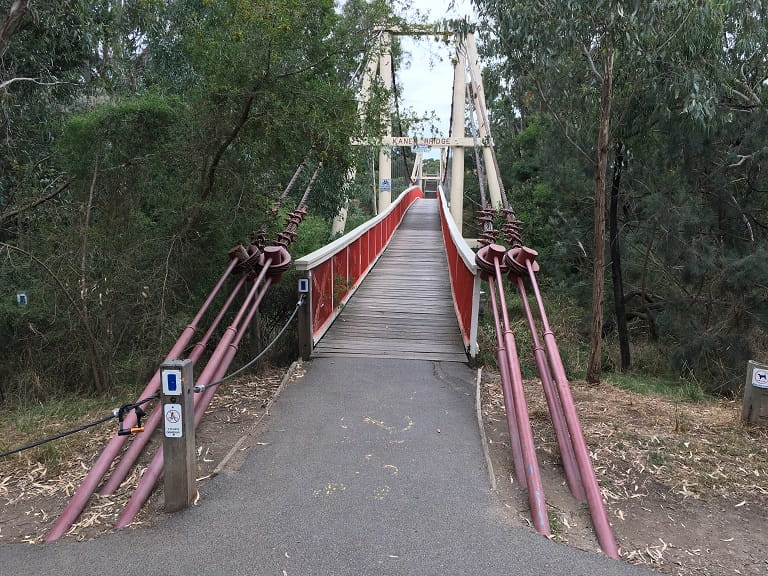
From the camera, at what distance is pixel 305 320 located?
6.74 m

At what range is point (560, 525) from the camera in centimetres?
347

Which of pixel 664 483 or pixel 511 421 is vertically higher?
pixel 511 421

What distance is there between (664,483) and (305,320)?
3.92 meters

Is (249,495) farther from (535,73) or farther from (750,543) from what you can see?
(535,73)

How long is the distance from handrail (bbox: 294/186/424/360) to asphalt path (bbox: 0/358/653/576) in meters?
1.88

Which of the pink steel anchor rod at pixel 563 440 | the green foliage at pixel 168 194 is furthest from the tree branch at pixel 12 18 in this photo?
the pink steel anchor rod at pixel 563 440

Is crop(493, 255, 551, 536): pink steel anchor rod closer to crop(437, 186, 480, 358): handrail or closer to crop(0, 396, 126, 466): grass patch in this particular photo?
crop(437, 186, 480, 358): handrail

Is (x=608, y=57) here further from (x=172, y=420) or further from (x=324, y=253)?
(x=172, y=420)

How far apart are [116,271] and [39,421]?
1.68 meters

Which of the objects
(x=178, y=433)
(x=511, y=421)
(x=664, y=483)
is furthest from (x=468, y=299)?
(x=178, y=433)

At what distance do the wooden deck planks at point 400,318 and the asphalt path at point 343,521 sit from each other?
2.04 m

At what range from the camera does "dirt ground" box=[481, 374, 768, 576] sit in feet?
10.9

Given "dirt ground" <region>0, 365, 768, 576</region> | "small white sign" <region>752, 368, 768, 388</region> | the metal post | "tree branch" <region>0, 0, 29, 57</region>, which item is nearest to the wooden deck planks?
"dirt ground" <region>0, 365, 768, 576</region>

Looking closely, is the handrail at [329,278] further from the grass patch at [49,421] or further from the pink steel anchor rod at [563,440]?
the pink steel anchor rod at [563,440]
